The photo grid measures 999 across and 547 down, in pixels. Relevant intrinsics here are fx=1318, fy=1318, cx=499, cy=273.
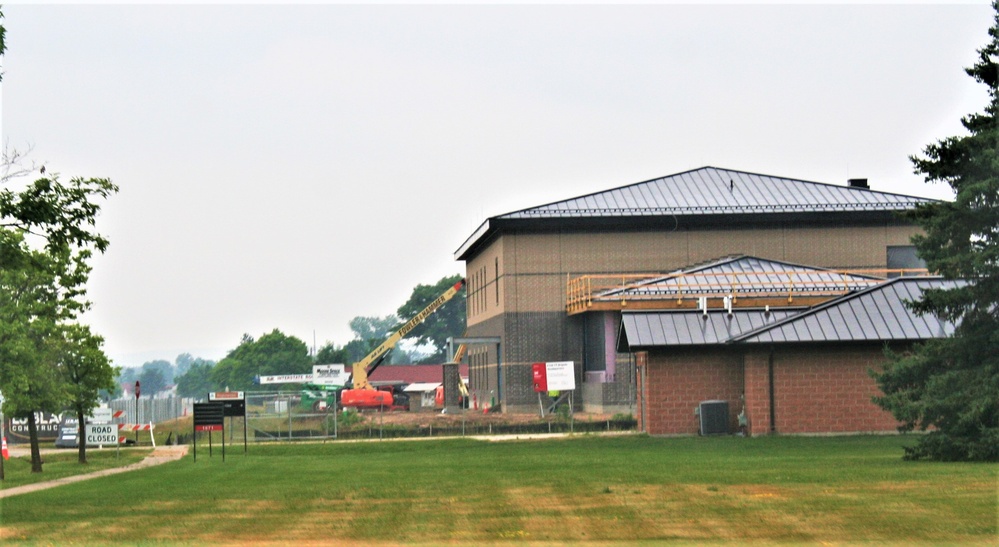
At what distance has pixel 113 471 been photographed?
33594 mm

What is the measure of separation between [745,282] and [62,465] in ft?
88.5

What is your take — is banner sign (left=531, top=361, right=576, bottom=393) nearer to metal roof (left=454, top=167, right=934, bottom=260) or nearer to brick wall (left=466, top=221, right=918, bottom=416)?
brick wall (left=466, top=221, right=918, bottom=416)

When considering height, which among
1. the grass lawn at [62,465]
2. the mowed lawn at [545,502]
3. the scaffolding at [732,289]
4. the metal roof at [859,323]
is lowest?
the grass lawn at [62,465]

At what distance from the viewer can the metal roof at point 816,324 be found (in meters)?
37.2

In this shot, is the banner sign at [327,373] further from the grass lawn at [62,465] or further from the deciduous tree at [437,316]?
the deciduous tree at [437,316]

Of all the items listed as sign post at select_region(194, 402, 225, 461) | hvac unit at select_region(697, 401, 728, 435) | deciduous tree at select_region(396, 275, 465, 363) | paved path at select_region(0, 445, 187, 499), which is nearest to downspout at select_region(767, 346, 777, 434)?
hvac unit at select_region(697, 401, 728, 435)

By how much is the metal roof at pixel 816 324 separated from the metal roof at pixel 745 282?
9603mm

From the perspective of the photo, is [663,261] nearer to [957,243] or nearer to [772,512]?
[957,243]

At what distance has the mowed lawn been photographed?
15.5 meters

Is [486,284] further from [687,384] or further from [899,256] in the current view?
[687,384]

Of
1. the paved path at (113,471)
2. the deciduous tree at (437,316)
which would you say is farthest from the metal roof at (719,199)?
the deciduous tree at (437,316)

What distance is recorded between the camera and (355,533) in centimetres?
1586

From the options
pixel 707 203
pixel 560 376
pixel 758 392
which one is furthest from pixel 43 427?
pixel 758 392

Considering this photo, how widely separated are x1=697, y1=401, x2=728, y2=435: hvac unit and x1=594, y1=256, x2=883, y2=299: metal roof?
11823mm
